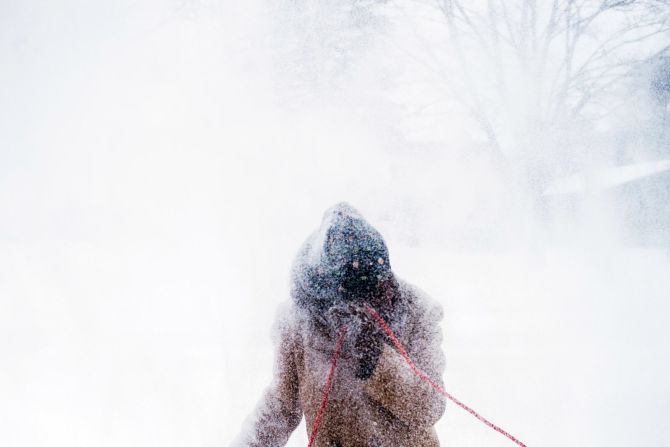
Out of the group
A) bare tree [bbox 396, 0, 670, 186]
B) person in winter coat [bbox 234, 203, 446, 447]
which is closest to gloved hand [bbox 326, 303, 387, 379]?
person in winter coat [bbox 234, 203, 446, 447]

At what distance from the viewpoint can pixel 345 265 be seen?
565 millimetres

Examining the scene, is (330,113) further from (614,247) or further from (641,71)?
(614,247)

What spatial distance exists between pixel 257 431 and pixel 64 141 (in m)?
3.21

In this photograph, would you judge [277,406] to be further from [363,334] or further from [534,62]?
[534,62]

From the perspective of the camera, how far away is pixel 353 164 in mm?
2773

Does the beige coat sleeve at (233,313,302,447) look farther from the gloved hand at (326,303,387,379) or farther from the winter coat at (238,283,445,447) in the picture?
the gloved hand at (326,303,387,379)

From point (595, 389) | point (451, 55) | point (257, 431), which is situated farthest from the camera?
point (451, 55)

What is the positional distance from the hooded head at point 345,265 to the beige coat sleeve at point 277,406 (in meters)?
0.17

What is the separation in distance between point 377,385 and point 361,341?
0.08 meters

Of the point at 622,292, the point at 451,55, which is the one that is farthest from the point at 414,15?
the point at 622,292

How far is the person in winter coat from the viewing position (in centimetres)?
57

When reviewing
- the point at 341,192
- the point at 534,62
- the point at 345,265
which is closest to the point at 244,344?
the point at 341,192

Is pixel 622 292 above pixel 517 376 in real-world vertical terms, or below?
above

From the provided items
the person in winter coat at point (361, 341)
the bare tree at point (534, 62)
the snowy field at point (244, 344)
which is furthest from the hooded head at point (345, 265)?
the bare tree at point (534, 62)
